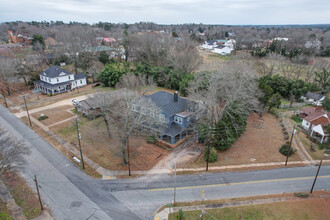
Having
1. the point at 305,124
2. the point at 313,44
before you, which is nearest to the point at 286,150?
the point at 305,124

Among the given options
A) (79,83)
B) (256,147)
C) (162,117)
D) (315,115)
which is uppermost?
(162,117)

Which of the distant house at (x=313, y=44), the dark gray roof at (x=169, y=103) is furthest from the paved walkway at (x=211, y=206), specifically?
the distant house at (x=313, y=44)

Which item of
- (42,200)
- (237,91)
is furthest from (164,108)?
(42,200)

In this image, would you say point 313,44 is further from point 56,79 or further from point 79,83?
point 56,79

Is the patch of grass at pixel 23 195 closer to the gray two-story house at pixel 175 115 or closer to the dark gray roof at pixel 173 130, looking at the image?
the gray two-story house at pixel 175 115

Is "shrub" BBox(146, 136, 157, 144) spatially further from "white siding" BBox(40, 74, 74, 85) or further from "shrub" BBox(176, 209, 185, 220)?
"white siding" BBox(40, 74, 74, 85)

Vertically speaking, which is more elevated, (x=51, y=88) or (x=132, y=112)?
(x=132, y=112)

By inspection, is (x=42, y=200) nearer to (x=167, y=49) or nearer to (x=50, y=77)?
(x=50, y=77)
